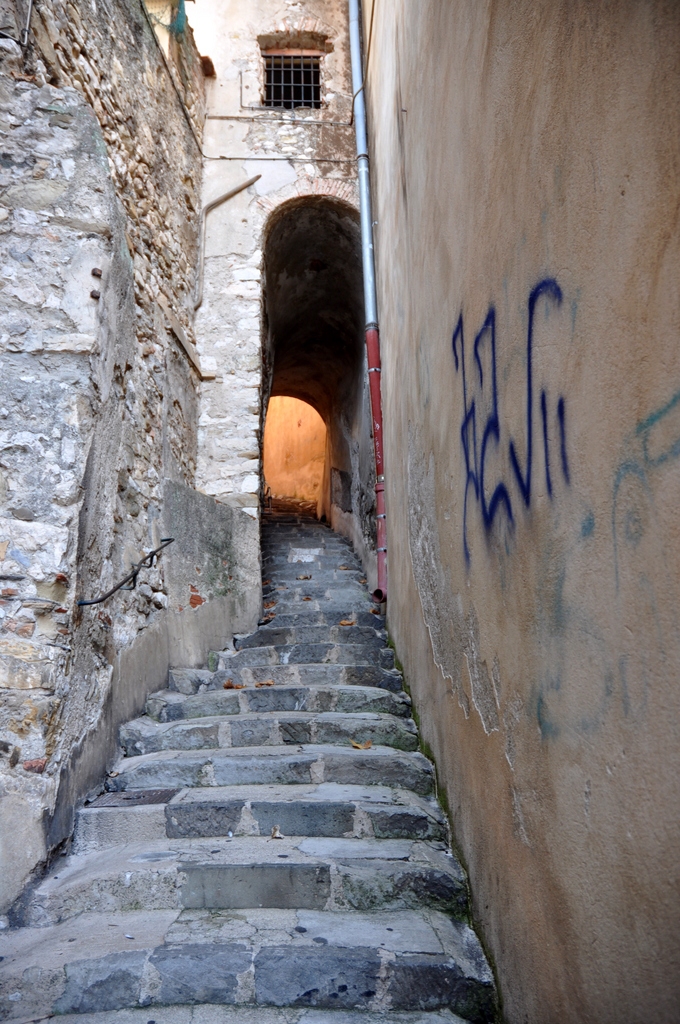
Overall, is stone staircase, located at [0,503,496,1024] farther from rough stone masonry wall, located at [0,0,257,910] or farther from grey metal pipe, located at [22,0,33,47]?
grey metal pipe, located at [22,0,33,47]

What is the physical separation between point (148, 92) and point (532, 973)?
5.54 m

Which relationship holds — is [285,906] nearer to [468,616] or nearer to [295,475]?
[468,616]

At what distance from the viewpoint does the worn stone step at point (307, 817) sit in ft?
8.13

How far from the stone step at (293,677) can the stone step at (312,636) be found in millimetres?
528

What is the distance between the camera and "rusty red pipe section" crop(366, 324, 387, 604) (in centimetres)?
485

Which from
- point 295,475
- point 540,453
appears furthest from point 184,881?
point 295,475

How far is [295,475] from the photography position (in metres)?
14.3

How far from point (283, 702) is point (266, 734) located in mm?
341

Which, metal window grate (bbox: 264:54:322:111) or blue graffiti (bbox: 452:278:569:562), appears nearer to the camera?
blue graffiti (bbox: 452:278:569:562)

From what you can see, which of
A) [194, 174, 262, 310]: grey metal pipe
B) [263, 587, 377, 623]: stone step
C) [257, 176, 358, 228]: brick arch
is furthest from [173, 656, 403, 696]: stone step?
[257, 176, 358, 228]: brick arch

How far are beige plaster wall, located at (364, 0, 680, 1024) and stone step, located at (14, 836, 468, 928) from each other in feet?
Result: 0.54

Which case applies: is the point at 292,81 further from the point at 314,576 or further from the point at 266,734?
the point at 266,734

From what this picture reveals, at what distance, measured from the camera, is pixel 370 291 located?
536cm

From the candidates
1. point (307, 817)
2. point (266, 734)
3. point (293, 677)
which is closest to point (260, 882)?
point (307, 817)
